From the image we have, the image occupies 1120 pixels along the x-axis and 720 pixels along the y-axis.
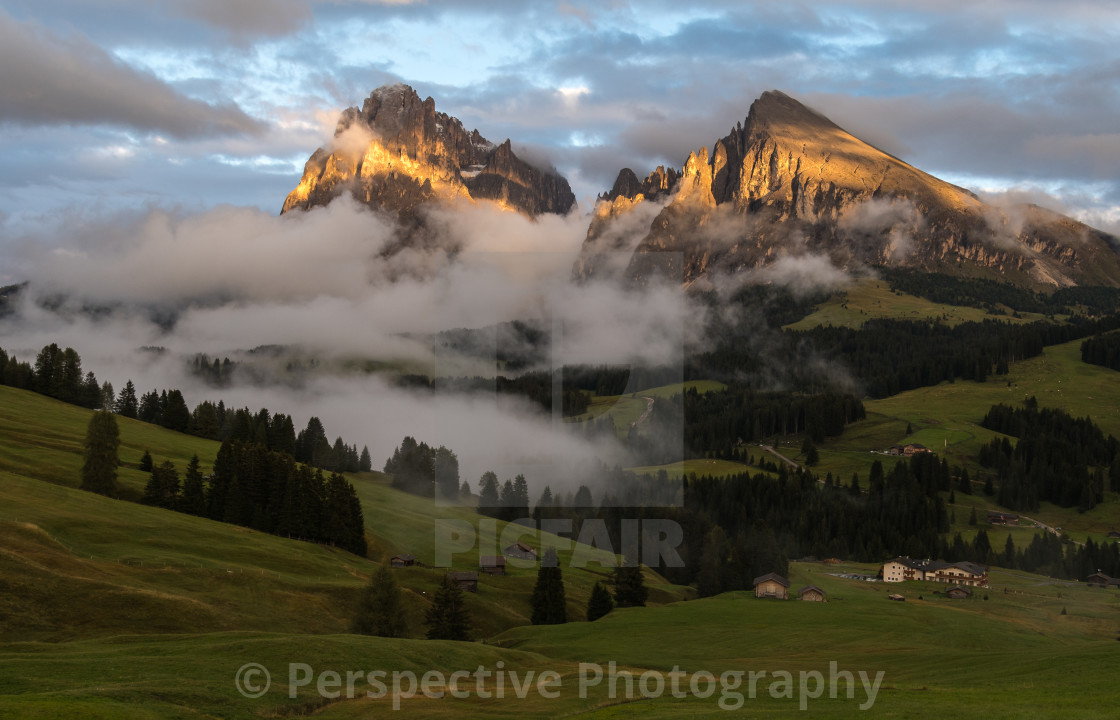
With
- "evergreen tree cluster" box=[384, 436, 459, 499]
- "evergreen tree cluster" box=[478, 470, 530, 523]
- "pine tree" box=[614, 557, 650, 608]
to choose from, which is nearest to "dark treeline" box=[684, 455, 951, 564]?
"evergreen tree cluster" box=[478, 470, 530, 523]

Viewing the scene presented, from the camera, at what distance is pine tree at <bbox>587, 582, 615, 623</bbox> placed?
89.2 m

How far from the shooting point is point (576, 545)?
5305 inches

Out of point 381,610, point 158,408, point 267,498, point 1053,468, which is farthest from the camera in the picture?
point 1053,468

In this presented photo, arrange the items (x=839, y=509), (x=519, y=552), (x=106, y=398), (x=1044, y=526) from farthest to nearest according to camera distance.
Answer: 1. (x=839, y=509)
2. (x=1044, y=526)
3. (x=106, y=398)
4. (x=519, y=552)

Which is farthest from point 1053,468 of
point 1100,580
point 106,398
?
point 106,398

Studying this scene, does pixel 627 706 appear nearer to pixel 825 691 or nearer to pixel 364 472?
pixel 825 691

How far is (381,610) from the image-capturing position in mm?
67062

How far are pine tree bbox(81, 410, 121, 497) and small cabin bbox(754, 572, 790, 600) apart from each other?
74493 millimetres

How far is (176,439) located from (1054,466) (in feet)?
584

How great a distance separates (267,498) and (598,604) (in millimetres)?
42459

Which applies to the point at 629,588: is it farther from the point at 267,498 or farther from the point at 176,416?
the point at 176,416

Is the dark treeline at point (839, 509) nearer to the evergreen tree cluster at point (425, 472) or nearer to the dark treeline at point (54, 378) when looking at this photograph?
the evergreen tree cluster at point (425, 472)

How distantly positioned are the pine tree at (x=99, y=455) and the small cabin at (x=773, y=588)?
74.5 meters

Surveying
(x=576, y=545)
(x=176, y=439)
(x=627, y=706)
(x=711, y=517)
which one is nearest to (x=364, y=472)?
(x=176, y=439)
